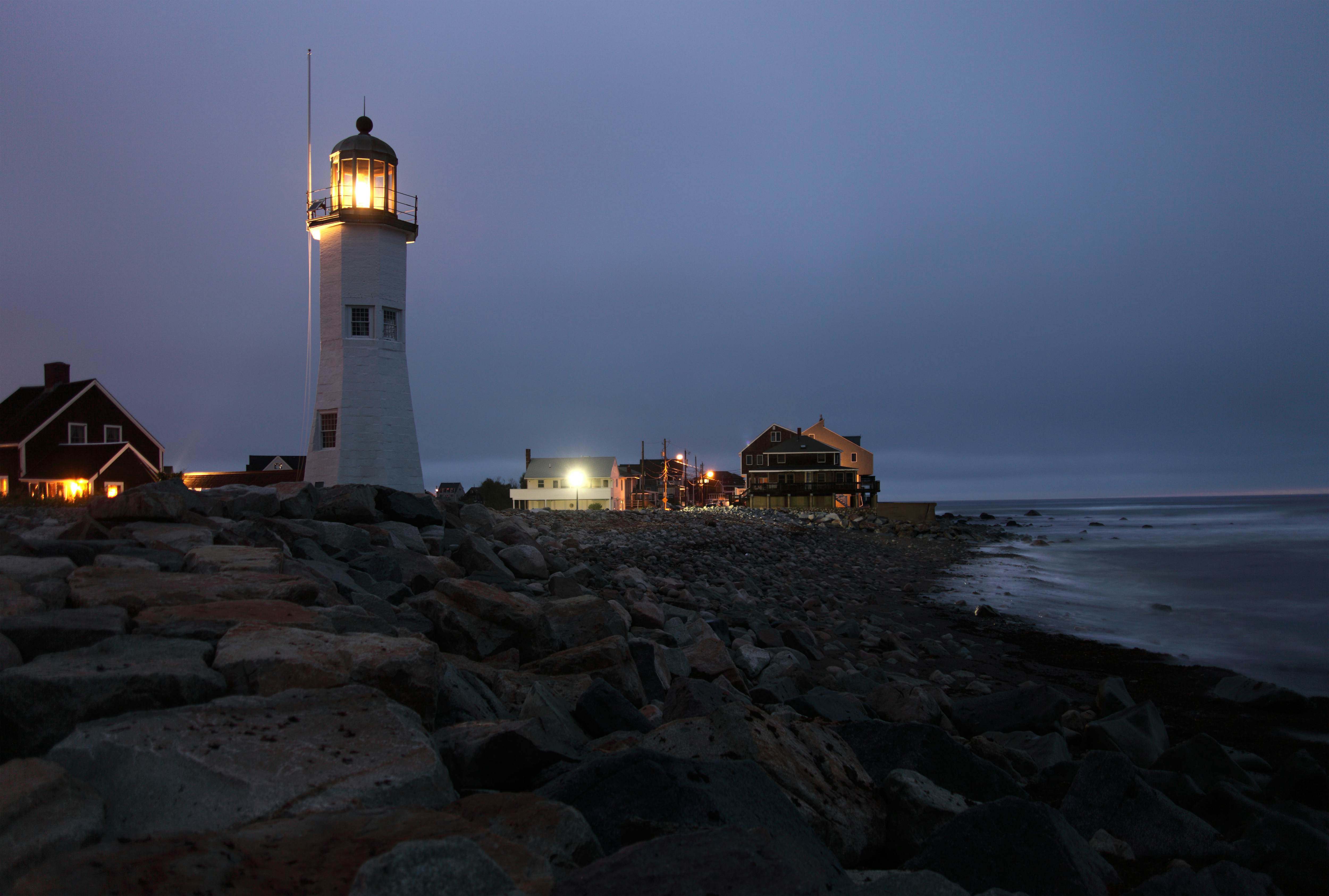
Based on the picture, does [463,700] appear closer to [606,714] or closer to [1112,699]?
[606,714]

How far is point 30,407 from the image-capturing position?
27141 millimetres

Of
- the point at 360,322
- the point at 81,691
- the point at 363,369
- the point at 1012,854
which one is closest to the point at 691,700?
the point at 1012,854

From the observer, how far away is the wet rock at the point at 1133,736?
6152mm

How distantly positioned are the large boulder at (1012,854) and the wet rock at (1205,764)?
8.88ft

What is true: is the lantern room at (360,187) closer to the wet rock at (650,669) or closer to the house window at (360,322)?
the house window at (360,322)

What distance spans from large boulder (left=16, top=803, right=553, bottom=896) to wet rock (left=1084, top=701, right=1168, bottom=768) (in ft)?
18.6

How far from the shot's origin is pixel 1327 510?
96.5 m

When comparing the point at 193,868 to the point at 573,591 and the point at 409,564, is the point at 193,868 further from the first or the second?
the point at 573,591

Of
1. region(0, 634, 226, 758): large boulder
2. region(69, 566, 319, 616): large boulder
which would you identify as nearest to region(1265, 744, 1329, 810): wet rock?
region(0, 634, 226, 758): large boulder

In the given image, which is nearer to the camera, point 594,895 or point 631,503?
point 594,895

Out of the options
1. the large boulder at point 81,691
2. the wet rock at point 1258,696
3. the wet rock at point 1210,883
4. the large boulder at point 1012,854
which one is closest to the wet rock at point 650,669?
the large boulder at point 1012,854

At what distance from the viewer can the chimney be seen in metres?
28.7

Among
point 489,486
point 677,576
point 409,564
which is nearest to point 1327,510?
point 489,486

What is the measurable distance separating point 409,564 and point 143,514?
233cm
